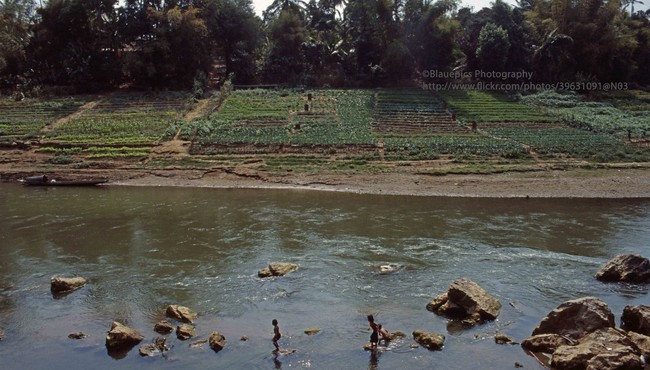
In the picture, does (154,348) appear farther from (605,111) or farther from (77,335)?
(605,111)

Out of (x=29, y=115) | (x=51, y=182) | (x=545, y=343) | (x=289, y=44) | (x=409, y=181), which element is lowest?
(x=545, y=343)

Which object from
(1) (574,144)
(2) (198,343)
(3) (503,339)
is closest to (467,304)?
(3) (503,339)

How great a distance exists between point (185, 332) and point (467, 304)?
9326 millimetres

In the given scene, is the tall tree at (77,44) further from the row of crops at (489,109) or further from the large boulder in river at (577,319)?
the large boulder in river at (577,319)

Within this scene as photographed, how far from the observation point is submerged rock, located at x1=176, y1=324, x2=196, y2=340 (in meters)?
19.0

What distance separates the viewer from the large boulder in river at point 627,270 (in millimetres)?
23203

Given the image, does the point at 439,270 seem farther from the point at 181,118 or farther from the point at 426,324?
the point at 181,118

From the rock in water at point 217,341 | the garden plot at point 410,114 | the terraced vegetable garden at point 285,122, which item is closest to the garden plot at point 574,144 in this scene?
the garden plot at point 410,114

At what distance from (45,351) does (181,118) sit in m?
38.4

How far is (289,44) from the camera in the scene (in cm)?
6888

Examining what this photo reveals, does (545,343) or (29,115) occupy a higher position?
(29,115)

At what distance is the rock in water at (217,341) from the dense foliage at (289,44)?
4643cm

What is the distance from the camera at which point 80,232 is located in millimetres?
30984

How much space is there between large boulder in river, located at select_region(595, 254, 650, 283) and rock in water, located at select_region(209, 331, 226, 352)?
14712 millimetres
